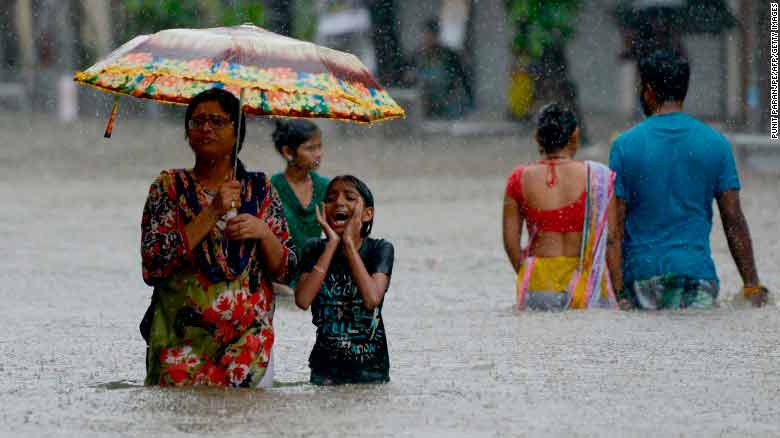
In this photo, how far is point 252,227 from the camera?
5.66 m

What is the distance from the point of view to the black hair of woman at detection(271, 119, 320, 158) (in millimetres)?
9367

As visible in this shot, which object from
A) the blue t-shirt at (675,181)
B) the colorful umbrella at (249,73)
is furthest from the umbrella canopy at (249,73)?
the blue t-shirt at (675,181)

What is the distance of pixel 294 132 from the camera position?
369 inches

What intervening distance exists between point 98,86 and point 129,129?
22.5 meters

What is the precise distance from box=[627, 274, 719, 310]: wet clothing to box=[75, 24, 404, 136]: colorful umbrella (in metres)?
2.51

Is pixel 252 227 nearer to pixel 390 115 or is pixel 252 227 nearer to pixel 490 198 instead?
pixel 390 115

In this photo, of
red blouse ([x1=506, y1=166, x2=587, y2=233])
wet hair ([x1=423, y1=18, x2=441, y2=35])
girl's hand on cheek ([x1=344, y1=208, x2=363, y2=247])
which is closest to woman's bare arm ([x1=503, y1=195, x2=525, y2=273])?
red blouse ([x1=506, y1=166, x2=587, y2=233])

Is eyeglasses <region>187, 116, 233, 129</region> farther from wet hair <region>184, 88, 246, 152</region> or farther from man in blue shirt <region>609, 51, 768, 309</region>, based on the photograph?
man in blue shirt <region>609, 51, 768, 309</region>

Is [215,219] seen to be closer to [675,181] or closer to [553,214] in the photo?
[553,214]

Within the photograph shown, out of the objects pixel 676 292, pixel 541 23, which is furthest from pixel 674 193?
pixel 541 23

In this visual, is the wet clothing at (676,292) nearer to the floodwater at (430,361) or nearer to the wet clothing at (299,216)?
the floodwater at (430,361)

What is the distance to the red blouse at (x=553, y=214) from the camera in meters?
8.23

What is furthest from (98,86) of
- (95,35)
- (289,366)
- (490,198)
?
(95,35)

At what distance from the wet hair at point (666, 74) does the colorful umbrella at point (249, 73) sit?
2.15 metres
